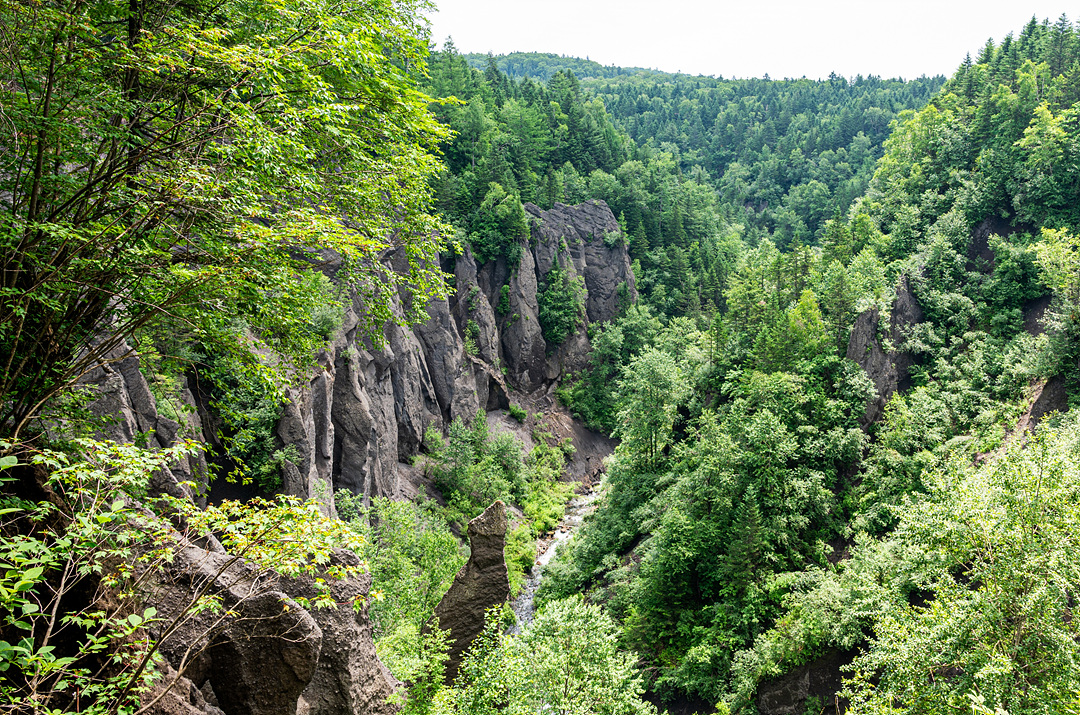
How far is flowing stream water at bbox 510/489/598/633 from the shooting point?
124 feet

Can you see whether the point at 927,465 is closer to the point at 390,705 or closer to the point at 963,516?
the point at 963,516

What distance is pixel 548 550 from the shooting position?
47625 mm

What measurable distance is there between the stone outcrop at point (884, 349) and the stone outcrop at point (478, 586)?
27111mm

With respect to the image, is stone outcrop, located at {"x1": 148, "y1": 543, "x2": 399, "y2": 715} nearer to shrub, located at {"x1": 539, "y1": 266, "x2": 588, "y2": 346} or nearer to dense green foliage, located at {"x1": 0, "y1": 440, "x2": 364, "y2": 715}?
dense green foliage, located at {"x1": 0, "y1": 440, "x2": 364, "y2": 715}

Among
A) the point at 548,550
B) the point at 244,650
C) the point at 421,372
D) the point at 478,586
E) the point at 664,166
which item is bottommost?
the point at 548,550

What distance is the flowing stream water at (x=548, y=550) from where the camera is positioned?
37.8 meters

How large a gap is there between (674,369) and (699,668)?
69.4 feet

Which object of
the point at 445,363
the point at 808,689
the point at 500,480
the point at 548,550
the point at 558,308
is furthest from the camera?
the point at 558,308

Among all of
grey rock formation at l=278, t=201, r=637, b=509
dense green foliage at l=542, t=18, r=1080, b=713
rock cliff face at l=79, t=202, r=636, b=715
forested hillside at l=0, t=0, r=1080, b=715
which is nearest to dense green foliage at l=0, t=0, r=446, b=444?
forested hillside at l=0, t=0, r=1080, b=715

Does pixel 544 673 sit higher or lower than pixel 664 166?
lower

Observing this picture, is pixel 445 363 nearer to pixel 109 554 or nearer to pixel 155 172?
pixel 155 172

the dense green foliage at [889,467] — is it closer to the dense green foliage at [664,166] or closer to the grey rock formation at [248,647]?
the grey rock formation at [248,647]

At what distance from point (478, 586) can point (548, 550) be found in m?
27.9

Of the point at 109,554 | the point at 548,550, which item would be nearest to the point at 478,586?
the point at 109,554
